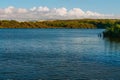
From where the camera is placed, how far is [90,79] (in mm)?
35062

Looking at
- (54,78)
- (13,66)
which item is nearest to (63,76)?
(54,78)

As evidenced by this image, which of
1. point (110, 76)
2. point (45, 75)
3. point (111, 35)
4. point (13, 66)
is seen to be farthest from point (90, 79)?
point (111, 35)

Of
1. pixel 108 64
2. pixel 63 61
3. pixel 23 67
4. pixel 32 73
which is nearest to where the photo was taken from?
pixel 32 73

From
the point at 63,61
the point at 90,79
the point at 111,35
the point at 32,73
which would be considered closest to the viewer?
the point at 90,79

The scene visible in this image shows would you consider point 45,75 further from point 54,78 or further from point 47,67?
point 47,67

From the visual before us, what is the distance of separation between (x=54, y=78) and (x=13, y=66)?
372 inches

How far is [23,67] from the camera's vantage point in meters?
42.7

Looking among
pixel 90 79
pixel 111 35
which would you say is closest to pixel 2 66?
pixel 90 79

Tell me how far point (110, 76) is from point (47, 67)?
31.6 feet

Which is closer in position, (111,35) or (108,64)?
(108,64)

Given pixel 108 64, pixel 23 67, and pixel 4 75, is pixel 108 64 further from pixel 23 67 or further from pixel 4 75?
pixel 4 75

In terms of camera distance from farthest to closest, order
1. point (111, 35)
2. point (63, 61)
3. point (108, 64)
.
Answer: point (111, 35)
point (63, 61)
point (108, 64)

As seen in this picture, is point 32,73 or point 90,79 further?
point 32,73

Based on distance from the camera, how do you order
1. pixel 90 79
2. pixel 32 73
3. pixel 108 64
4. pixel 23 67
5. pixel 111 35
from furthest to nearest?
pixel 111 35
pixel 108 64
pixel 23 67
pixel 32 73
pixel 90 79
